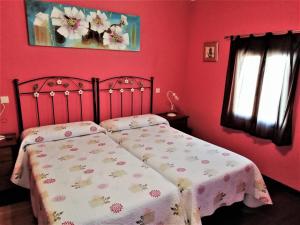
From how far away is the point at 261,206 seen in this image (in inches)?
93.4

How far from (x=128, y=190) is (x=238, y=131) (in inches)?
83.2

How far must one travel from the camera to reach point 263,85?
8.91ft

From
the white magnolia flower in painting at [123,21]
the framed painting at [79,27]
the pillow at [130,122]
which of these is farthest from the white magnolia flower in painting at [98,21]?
the pillow at [130,122]

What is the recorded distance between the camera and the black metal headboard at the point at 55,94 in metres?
2.73

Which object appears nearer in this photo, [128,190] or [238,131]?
[128,190]

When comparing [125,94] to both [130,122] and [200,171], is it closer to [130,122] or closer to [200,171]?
[130,122]

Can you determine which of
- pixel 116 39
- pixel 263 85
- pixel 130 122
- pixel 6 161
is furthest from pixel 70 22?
pixel 263 85

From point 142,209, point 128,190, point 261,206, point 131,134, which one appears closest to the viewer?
point 142,209

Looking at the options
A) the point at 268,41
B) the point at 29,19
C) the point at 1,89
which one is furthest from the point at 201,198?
the point at 29,19

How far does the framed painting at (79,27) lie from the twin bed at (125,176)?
0.52 m

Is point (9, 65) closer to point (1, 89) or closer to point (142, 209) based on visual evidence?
point (1, 89)

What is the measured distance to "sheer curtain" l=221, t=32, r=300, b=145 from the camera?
2447 millimetres

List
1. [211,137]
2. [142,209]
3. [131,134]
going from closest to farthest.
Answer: [142,209] < [131,134] < [211,137]

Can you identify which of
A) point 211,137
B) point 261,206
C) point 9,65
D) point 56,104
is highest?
point 9,65
